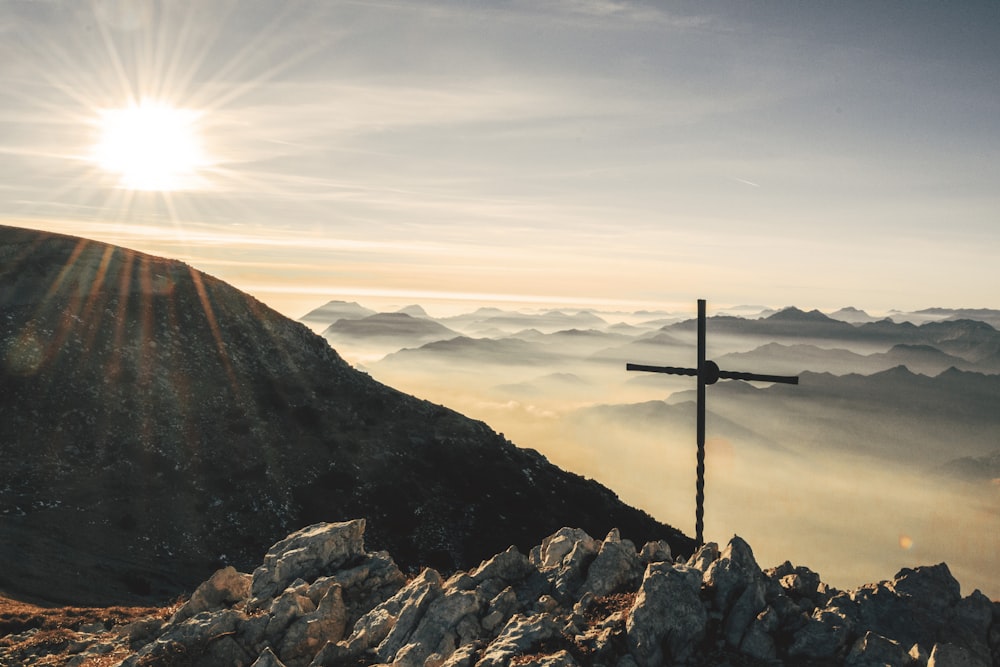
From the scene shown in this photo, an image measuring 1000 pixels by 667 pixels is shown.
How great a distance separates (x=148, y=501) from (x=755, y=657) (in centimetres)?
5224

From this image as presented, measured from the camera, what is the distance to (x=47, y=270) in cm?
7894

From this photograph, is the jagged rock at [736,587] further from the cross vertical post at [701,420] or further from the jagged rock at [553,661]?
the jagged rock at [553,661]

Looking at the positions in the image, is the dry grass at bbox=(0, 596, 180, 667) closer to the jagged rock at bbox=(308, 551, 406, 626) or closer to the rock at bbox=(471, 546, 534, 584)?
the jagged rock at bbox=(308, 551, 406, 626)

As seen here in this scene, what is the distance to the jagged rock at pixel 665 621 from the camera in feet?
45.0

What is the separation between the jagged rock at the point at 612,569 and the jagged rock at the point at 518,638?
256 cm

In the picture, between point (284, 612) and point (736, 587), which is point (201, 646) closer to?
point (284, 612)

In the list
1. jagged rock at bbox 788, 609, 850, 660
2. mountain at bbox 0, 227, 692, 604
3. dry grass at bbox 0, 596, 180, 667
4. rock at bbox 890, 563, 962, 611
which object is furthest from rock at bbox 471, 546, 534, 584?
mountain at bbox 0, 227, 692, 604

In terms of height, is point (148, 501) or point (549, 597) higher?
point (549, 597)

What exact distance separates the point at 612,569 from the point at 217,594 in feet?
41.9

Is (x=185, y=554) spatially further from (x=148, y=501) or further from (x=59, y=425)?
(x=59, y=425)

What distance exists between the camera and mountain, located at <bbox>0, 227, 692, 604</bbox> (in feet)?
155

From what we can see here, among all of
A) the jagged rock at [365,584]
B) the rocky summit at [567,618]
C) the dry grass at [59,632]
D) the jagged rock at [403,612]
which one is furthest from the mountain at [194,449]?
the jagged rock at [403,612]

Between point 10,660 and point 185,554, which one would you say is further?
point 185,554

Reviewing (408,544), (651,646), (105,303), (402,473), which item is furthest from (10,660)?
(105,303)
